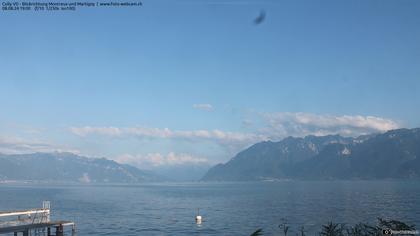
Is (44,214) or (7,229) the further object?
(44,214)

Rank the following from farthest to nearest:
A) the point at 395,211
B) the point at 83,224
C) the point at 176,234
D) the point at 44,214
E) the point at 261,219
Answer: the point at 395,211 → the point at 261,219 → the point at 83,224 → the point at 176,234 → the point at 44,214

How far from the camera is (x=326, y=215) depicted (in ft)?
457

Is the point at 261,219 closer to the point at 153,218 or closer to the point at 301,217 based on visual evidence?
the point at 301,217

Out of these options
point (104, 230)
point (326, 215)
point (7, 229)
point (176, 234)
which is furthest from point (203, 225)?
point (7, 229)

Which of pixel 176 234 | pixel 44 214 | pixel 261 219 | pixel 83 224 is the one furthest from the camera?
pixel 261 219

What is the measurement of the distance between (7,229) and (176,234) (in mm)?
47808

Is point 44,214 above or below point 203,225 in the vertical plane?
above

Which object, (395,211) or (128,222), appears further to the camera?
(395,211)

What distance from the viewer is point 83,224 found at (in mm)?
121312

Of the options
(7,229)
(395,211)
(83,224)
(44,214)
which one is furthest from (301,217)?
(7,229)

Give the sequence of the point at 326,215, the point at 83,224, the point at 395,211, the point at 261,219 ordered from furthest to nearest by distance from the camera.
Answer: the point at 395,211 → the point at 326,215 → the point at 261,219 → the point at 83,224

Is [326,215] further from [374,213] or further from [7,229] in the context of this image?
[7,229]

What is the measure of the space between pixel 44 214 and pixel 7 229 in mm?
10482

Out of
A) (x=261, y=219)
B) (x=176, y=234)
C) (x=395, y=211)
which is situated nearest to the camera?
(x=176, y=234)
